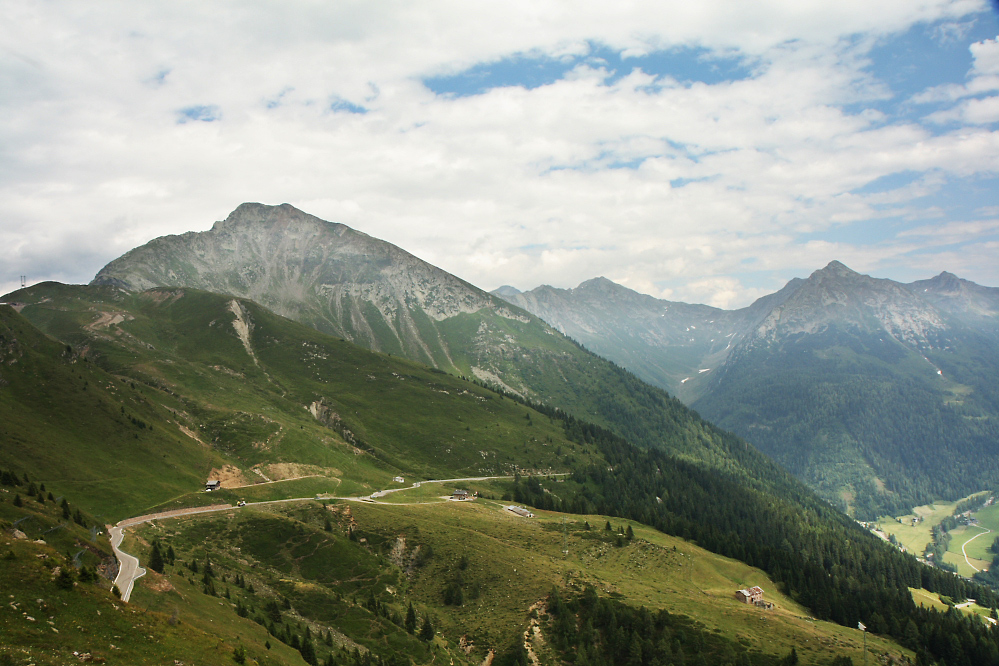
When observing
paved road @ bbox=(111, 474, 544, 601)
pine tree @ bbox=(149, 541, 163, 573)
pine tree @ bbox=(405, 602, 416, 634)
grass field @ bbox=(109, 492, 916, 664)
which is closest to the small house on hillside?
grass field @ bbox=(109, 492, 916, 664)

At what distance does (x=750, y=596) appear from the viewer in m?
114

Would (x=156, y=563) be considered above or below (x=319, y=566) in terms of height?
above

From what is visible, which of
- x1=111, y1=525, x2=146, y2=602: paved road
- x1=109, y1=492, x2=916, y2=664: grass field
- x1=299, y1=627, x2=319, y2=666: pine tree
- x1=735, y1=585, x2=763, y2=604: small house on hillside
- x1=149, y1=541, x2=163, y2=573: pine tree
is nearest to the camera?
x1=111, y1=525, x2=146, y2=602: paved road

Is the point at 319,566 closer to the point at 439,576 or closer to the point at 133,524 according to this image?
the point at 439,576

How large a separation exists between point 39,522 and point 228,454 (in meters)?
103

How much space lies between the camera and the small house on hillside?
11238 cm

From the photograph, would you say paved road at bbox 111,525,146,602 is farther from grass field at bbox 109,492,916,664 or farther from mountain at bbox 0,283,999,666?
mountain at bbox 0,283,999,666

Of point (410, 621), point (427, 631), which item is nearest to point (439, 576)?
point (410, 621)

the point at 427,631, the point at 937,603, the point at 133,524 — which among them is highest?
the point at 133,524

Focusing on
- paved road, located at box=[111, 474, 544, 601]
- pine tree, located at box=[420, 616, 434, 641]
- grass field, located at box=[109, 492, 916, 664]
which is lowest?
pine tree, located at box=[420, 616, 434, 641]

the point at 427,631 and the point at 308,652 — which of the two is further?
the point at 427,631

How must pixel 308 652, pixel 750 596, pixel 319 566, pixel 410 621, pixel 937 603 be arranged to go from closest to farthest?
1. pixel 308 652
2. pixel 410 621
3. pixel 319 566
4. pixel 750 596
5. pixel 937 603

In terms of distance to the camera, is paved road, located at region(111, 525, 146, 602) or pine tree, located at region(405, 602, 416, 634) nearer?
paved road, located at region(111, 525, 146, 602)

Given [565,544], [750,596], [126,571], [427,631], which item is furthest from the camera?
[565,544]
